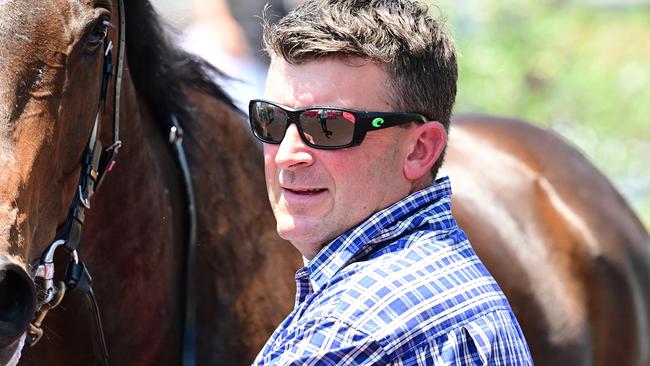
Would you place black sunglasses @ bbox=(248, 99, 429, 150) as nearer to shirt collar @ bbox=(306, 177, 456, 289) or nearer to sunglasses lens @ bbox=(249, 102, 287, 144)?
sunglasses lens @ bbox=(249, 102, 287, 144)

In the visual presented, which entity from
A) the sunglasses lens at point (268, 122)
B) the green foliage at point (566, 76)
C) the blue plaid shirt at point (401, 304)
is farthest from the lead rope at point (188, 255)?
the green foliage at point (566, 76)

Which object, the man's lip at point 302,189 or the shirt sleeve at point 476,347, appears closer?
the shirt sleeve at point 476,347

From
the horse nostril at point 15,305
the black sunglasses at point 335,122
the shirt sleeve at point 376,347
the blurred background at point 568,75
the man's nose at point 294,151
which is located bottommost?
the shirt sleeve at point 376,347

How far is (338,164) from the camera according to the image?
167 centimetres

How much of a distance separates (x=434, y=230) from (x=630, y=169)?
7.30 m

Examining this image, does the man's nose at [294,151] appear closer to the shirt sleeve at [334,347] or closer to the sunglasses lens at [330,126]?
A: the sunglasses lens at [330,126]

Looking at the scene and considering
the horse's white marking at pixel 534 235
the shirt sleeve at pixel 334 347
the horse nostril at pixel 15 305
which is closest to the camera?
the shirt sleeve at pixel 334 347

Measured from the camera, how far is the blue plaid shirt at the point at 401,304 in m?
1.48

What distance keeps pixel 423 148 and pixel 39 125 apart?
84cm

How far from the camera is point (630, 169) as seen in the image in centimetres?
854

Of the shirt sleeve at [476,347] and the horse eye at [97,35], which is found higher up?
the horse eye at [97,35]

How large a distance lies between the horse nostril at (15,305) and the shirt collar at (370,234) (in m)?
0.58

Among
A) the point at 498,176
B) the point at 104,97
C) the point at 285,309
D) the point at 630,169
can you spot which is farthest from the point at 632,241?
the point at 630,169

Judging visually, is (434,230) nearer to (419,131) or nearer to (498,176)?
(419,131)
